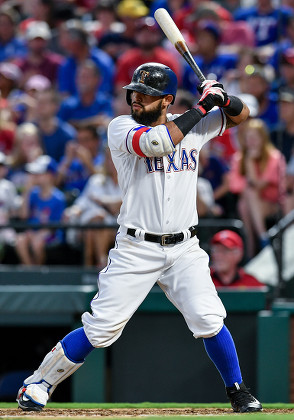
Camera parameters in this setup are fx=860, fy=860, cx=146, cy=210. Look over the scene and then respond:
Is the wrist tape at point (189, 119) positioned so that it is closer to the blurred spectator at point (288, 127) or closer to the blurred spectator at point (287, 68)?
the blurred spectator at point (288, 127)

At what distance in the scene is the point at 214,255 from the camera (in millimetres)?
6191

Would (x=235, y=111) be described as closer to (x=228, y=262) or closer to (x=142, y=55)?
(x=228, y=262)

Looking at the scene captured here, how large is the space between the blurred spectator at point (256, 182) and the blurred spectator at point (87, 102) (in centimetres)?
201

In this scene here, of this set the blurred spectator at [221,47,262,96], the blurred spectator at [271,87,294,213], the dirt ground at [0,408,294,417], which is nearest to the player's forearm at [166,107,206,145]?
the dirt ground at [0,408,294,417]

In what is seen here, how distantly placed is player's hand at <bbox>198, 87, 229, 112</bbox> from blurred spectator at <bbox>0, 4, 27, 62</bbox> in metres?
6.54

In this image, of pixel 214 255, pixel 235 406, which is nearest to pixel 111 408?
pixel 235 406

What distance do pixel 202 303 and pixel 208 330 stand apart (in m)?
0.14

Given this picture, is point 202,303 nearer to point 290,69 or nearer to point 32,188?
point 32,188

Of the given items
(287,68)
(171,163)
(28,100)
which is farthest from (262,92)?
(171,163)

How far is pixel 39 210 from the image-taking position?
24.1 feet

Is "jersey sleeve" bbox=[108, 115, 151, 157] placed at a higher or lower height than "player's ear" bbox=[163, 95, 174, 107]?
lower

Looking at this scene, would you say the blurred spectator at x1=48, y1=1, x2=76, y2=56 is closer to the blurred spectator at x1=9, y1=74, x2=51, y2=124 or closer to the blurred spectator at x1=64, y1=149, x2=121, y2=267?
the blurred spectator at x1=9, y1=74, x2=51, y2=124

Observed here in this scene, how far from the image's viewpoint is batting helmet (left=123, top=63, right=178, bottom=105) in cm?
427

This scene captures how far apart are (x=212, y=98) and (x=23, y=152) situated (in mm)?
4149
